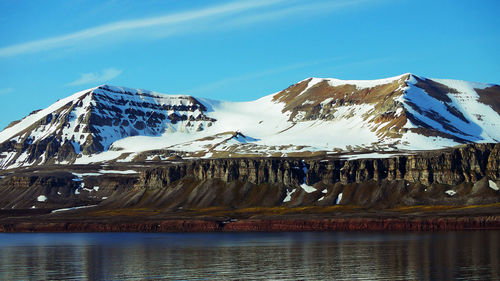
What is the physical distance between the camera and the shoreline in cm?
14989

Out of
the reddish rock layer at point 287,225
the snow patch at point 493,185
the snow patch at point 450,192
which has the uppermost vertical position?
the snow patch at point 493,185

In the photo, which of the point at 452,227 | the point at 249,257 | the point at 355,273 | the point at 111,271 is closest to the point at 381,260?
the point at 355,273

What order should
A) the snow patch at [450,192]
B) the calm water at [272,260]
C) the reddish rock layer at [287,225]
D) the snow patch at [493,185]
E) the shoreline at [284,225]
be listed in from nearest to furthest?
the calm water at [272,260] → the shoreline at [284,225] → the reddish rock layer at [287,225] → the snow patch at [493,185] → the snow patch at [450,192]

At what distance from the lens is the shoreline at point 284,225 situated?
149887 millimetres

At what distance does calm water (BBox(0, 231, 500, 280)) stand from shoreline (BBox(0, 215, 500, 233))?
28809 mm

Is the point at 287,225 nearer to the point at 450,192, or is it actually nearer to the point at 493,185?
the point at 450,192

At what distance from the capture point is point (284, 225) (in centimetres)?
17262

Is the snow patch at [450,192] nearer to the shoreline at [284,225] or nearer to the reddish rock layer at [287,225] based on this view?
the shoreline at [284,225]

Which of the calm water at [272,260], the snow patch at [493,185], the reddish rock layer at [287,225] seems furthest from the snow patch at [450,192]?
the calm water at [272,260]

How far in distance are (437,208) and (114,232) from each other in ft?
254

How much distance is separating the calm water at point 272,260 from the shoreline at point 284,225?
2881 cm

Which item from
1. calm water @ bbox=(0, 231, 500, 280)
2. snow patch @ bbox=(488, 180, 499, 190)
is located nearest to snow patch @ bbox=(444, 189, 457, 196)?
snow patch @ bbox=(488, 180, 499, 190)

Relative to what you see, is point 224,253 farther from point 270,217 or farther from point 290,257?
point 270,217

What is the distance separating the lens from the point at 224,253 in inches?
4040
